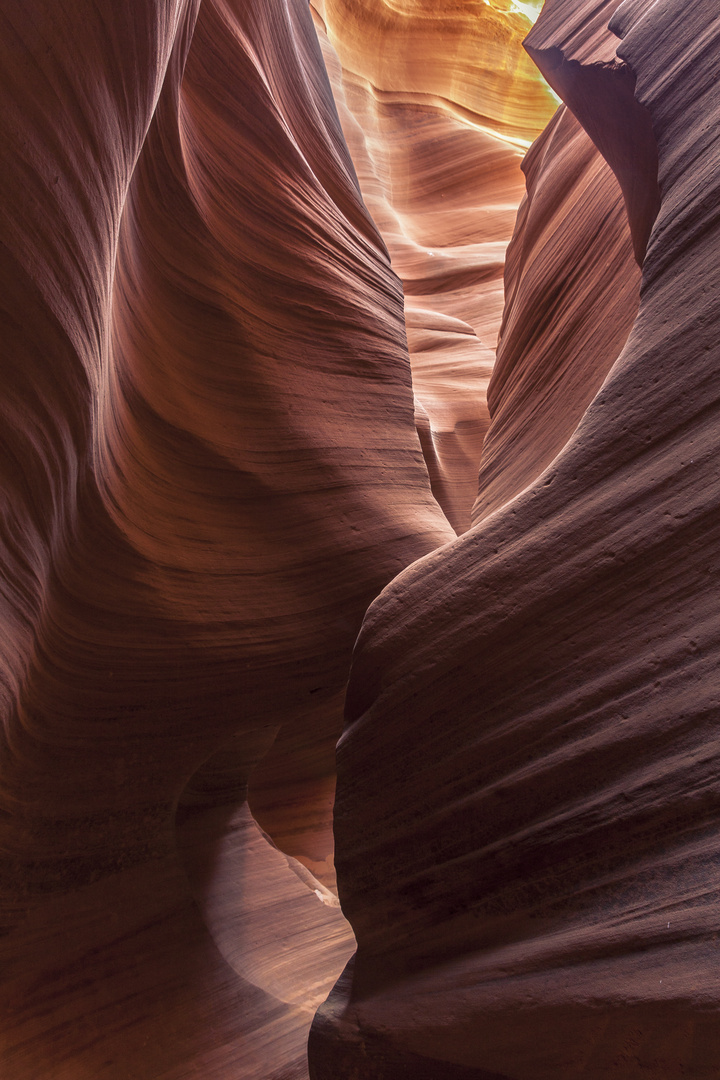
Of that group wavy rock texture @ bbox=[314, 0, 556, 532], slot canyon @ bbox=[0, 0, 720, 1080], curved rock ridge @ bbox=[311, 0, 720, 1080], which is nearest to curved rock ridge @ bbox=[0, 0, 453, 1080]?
slot canyon @ bbox=[0, 0, 720, 1080]

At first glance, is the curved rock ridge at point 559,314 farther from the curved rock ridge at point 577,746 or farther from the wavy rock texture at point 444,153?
the wavy rock texture at point 444,153

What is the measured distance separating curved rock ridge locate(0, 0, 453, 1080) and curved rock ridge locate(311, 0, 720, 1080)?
2.63ft

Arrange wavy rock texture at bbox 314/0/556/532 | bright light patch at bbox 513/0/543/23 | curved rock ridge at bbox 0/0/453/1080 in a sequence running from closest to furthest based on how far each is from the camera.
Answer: curved rock ridge at bbox 0/0/453/1080
wavy rock texture at bbox 314/0/556/532
bright light patch at bbox 513/0/543/23

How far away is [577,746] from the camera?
131cm

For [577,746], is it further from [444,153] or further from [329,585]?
[444,153]

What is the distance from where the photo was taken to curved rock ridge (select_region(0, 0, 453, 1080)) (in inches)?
75.1

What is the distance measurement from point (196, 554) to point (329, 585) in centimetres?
47

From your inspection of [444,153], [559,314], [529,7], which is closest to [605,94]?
[559,314]

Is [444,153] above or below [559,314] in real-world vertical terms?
above

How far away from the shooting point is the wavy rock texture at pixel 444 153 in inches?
187

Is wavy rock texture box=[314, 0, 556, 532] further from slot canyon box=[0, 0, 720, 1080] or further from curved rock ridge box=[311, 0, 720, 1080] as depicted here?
curved rock ridge box=[311, 0, 720, 1080]

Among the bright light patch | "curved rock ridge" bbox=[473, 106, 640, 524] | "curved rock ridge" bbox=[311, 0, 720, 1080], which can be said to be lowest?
"curved rock ridge" bbox=[311, 0, 720, 1080]

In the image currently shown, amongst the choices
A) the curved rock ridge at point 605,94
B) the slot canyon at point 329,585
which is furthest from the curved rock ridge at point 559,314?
the curved rock ridge at point 605,94

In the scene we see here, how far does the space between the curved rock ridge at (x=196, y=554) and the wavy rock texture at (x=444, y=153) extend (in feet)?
5.69
